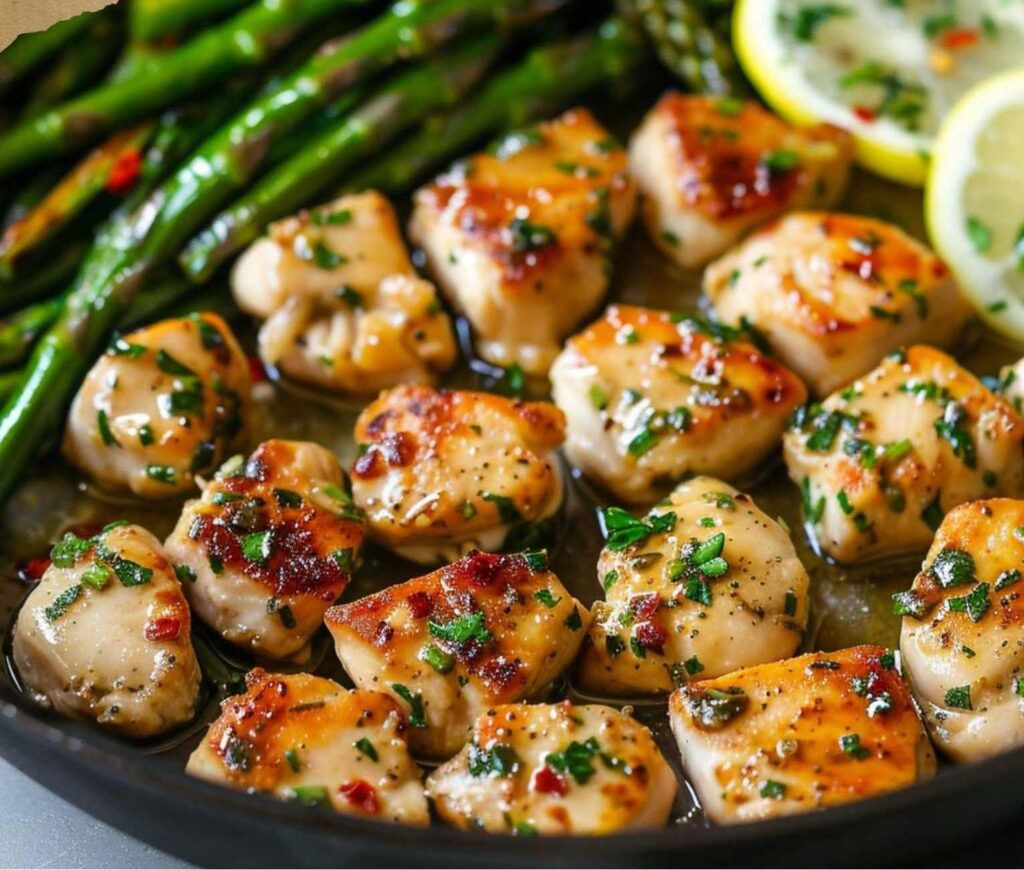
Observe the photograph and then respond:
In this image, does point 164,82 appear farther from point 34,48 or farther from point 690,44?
point 690,44

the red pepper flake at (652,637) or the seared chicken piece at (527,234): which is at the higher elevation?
the seared chicken piece at (527,234)

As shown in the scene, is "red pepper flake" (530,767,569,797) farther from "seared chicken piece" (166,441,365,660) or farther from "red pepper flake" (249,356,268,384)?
"red pepper flake" (249,356,268,384)

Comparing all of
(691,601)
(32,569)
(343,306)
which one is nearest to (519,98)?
(343,306)

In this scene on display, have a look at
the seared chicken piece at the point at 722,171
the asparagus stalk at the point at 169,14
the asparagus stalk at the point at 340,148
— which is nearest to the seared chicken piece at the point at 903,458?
the seared chicken piece at the point at 722,171

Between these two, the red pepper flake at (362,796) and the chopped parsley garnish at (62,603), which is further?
the chopped parsley garnish at (62,603)

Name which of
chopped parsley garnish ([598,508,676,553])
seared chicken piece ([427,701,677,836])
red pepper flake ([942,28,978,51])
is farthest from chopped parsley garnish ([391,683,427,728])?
red pepper flake ([942,28,978,51])

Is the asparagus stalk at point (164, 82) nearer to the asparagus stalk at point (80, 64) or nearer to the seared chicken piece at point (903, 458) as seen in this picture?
the asparagus stalk at point (80, 64)

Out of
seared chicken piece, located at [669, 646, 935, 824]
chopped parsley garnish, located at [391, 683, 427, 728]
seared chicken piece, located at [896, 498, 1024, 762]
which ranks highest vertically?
chopped parsley garnish, located at [391, 683, 427, 728]

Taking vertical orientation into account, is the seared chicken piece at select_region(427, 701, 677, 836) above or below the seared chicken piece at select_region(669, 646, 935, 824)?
above
